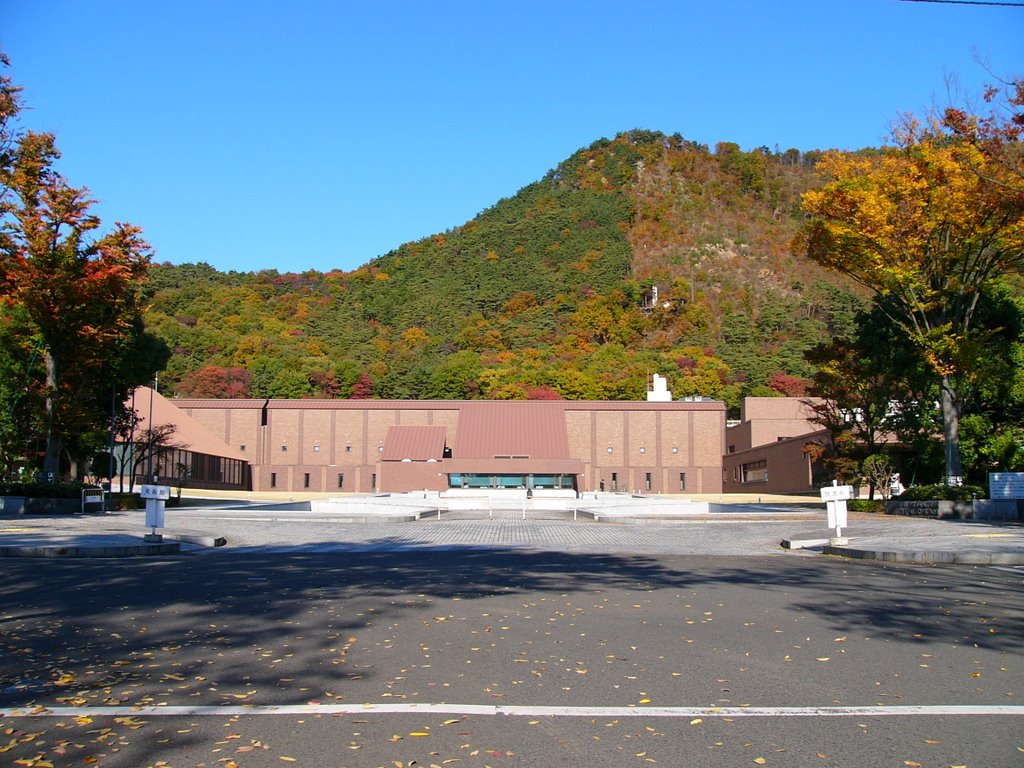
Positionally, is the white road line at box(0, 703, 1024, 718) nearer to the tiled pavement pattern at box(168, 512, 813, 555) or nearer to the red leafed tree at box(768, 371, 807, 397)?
the tiled pavement pattern at box(168, 512, 813, 555)

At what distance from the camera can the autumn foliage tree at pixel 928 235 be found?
88.5ft

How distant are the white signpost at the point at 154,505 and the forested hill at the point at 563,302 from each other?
216ft

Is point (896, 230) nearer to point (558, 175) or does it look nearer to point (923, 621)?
point (923, 621)

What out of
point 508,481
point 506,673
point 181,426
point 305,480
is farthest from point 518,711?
point 305,480

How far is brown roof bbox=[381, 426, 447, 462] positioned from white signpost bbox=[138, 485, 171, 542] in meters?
53.0

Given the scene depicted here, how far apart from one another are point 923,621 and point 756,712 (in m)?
4.12

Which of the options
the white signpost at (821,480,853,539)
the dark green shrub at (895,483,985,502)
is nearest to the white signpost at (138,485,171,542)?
the white signpost at (821,480,853,539)

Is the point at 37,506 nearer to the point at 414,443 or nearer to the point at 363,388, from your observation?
the point at 414,443

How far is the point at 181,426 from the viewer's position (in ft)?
216

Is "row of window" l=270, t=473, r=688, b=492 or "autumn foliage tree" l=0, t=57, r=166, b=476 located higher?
"autumn foliage tree" l=0, t=57, r=166, b=476

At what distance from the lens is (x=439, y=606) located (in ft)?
30.6

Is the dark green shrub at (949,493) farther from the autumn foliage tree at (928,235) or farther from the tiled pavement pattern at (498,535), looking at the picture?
the tiled pavement pattern at (498,535)

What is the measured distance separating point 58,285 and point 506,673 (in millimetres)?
28466

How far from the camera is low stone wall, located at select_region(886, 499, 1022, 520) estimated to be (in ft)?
82.2
